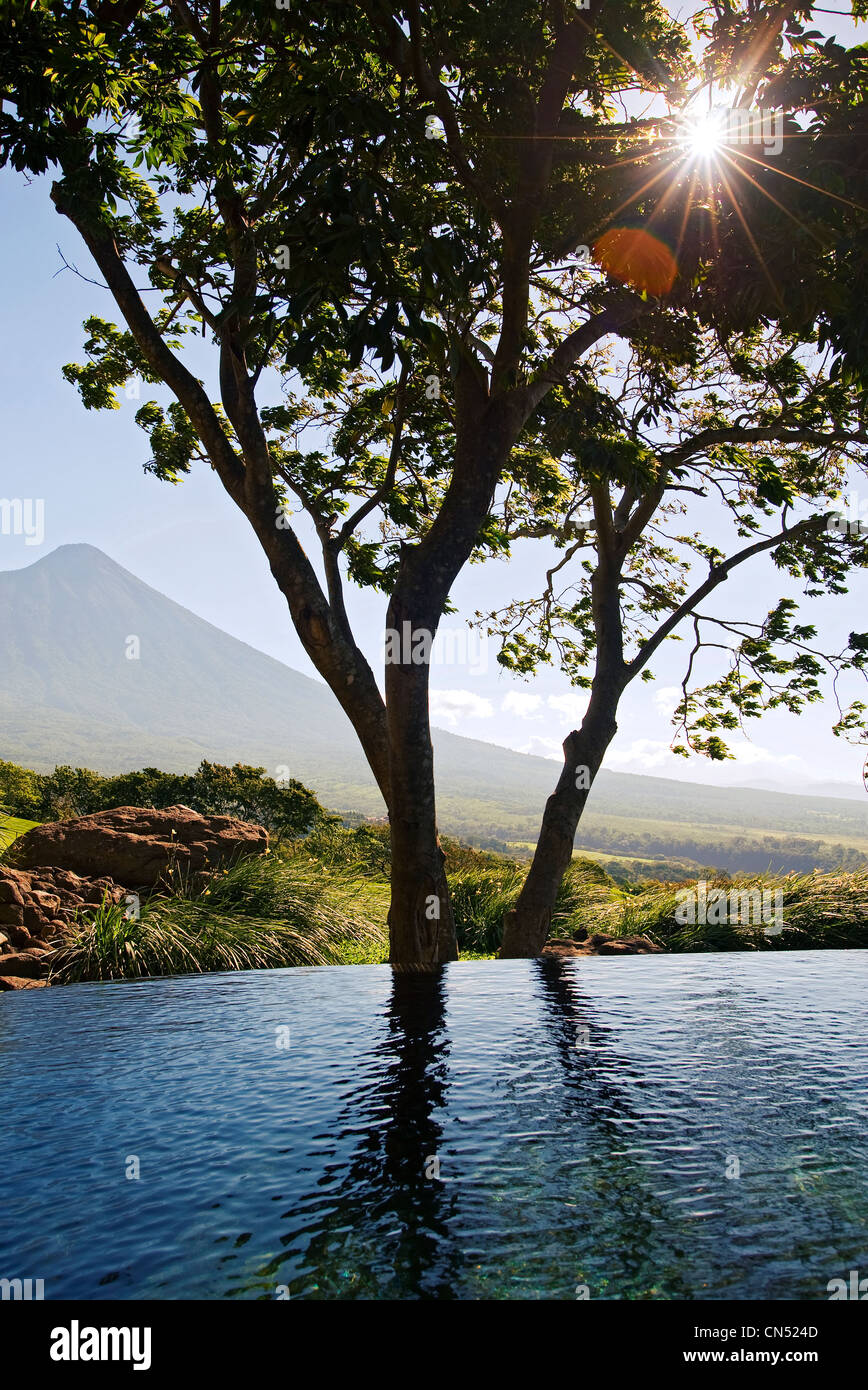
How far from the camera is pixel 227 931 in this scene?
9492mm

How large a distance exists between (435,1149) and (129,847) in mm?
8303

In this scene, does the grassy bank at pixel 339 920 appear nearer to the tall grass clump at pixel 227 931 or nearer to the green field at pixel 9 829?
the tall grass clump at pixel 227 931

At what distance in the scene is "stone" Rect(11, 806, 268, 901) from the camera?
35.8 feet

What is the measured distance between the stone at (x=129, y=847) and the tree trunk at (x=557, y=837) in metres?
3.79

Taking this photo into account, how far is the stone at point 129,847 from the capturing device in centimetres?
1091

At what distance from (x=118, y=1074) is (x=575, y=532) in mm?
11314

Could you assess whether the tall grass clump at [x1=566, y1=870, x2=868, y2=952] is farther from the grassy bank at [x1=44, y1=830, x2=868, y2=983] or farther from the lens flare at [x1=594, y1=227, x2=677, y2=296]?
the lens flare at [x1=594, y1=227, x2=677, y2=296]

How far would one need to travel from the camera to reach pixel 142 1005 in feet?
21.1

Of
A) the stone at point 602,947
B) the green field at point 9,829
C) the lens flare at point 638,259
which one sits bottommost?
the stone at point 602,947

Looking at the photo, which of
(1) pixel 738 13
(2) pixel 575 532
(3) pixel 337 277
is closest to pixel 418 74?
(1) pixel 738 13

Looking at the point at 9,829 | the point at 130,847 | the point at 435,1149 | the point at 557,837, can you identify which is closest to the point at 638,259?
the point at 557,837

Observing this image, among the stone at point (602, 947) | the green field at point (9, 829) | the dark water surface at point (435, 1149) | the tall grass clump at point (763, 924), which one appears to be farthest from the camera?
the green field at point (9, 829)

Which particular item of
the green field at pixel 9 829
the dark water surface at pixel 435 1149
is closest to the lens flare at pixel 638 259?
the dark water surface at pixel 435 1149
